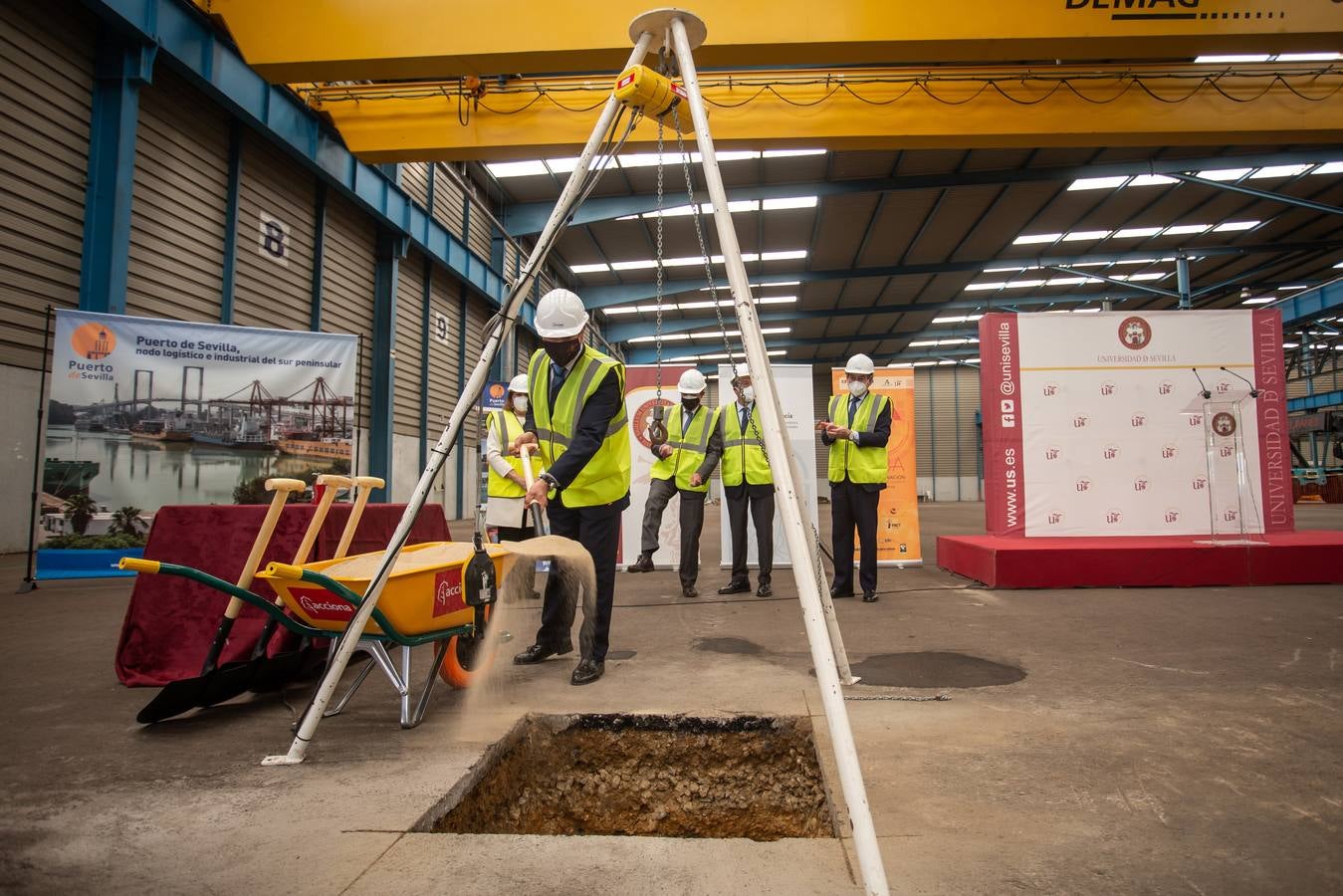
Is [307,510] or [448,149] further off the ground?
[448,149]

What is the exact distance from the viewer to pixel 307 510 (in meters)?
3.53

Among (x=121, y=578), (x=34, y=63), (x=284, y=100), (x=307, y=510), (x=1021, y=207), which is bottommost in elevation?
(x=121, y=578)

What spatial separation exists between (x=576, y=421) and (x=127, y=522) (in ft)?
19.0

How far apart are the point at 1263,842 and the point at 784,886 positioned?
117 cm

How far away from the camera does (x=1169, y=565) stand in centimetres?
608

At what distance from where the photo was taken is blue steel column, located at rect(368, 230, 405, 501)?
12.8m

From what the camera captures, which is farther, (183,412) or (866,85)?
(866,85)

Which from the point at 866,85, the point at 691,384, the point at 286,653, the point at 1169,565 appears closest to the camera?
the point at 286,653

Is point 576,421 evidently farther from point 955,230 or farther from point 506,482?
point 955,230

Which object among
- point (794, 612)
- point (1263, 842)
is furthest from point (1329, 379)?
point (1263, 842)

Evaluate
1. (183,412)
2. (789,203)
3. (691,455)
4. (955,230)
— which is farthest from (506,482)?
(955,230)

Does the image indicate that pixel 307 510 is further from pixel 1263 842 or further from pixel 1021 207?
pixel 1021 207

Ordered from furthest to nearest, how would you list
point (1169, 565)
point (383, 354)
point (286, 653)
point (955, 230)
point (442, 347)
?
point (955, 230) < point (442, 347) < point (383, 354) < point (1169, 565) < point (286, 653)

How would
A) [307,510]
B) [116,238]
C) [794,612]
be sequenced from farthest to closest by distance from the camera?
[116,238]
[794,612]
[307,510]
